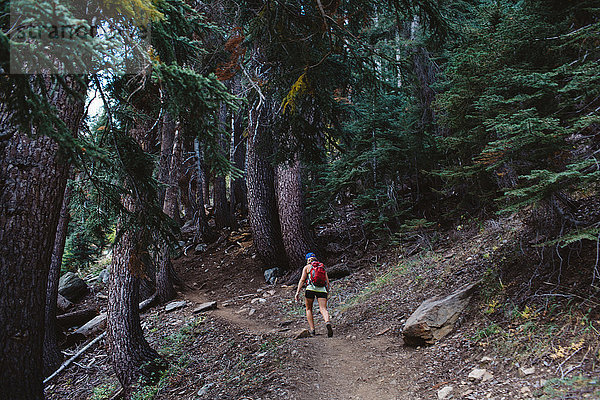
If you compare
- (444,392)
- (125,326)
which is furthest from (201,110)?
(125,326)

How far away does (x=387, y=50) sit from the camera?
49.3ft

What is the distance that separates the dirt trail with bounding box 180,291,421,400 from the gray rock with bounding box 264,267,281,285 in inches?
179

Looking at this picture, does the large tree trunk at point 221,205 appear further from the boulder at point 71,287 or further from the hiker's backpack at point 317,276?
the hiker's backpack at point 317,276

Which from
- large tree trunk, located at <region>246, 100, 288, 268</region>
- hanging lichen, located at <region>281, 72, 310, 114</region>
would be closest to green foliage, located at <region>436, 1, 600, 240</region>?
hanging lichen, located at <region>281, 72, 310, 114</region>

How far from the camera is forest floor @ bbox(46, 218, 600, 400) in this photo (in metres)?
3.69

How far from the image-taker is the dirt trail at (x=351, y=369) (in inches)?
174

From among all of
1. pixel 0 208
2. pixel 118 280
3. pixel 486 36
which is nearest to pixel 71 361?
pixel 118 280

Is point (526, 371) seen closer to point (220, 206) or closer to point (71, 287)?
point (220, 206)

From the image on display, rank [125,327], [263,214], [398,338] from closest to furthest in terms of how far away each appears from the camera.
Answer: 1. [398,338]
2. [125,327]
3. [263,214]

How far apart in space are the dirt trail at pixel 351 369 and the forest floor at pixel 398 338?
0.07 feet

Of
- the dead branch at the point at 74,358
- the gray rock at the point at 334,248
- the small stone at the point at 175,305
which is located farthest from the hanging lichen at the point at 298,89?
the dead branch at the point at 74,358

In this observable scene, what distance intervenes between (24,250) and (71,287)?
11967 millimetres

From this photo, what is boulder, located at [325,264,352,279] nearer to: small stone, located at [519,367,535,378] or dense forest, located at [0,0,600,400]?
dense forest, located at [0,0,600,400]

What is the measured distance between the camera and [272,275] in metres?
11.5
